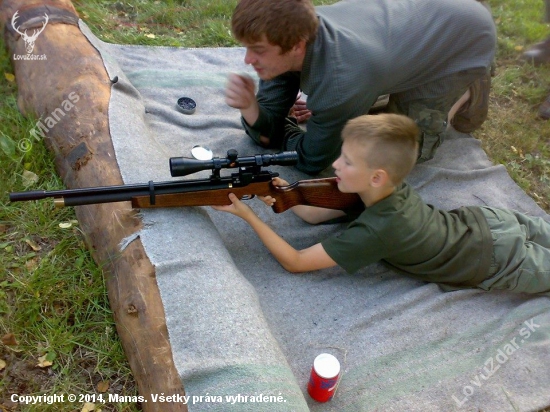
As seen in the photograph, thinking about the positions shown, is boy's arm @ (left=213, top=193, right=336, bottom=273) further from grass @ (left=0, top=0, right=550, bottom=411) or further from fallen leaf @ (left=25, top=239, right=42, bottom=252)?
fallen leaf @ (left=25, top=239, right=42, bottom=252)

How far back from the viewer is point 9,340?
2.63m

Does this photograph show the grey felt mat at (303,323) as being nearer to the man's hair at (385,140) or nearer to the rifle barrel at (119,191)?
the rifle barrel at (119,191)

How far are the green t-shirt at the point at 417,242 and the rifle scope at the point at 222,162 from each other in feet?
1.96

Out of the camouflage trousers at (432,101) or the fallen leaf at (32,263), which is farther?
the camouflage trousers at (432,101)

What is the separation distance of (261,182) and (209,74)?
2.28m

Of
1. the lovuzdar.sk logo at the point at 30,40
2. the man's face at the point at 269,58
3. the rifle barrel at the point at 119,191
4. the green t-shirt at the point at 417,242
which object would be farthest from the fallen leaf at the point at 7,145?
the green t-shirt at the point at 417,242

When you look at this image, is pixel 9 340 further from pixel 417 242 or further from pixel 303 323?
pixel 417 242

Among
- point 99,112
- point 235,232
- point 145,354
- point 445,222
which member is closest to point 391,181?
point 445,222

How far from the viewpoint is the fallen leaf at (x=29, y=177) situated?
346 centimetres

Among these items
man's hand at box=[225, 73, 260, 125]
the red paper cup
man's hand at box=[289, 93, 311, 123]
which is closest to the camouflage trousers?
Result: man's hand at box=[289, 93, 311, 123]

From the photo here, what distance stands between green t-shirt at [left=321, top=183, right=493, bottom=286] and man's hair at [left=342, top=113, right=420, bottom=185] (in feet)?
0.77

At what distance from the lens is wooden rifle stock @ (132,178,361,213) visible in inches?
105

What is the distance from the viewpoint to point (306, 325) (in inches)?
118

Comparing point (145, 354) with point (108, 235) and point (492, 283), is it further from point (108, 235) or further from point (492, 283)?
point (492, 283)
